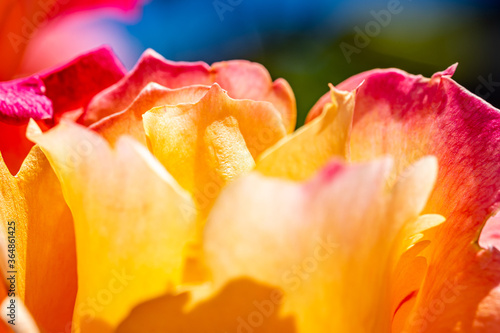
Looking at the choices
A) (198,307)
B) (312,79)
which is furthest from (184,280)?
(312,79)

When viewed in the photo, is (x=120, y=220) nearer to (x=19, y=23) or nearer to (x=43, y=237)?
(x=43, y=237)

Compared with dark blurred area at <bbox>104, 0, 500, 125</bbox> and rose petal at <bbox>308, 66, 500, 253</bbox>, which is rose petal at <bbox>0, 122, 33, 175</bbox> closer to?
rose petal at <bbox>308, 66, 500, 253</bbox>

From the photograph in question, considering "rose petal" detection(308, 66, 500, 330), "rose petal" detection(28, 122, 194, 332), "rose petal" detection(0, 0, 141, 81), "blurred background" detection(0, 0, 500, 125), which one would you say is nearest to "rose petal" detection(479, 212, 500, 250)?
"rose petal" detection(308, 66, 500, 330)

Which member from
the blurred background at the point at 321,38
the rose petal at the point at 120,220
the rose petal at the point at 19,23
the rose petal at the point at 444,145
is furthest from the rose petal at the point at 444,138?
the blurred background at the point at 321,38

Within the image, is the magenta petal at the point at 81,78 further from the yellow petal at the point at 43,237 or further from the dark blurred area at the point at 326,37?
the dark blurred area at the point at 326,37

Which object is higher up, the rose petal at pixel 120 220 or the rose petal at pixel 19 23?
the rose petal at pixel 19 23


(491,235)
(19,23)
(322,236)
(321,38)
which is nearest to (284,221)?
(322,236)
